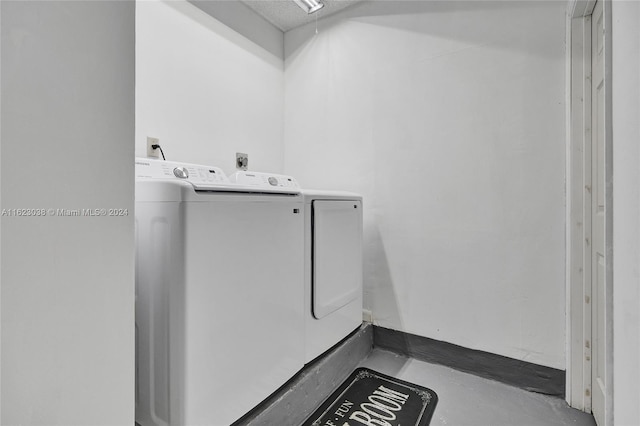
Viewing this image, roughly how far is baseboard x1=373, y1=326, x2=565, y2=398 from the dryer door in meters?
0.43

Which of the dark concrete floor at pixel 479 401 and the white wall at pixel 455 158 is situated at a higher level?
the white wall at pixel 455 158

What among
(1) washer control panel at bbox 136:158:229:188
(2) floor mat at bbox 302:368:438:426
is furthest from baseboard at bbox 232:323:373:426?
(1) washer control panel at bbox 136:158:229:188

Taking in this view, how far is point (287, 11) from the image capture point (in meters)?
2.39

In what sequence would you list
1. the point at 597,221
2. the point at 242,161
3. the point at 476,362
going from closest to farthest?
the point at 597,221
the point at 476,362
the point at 242,161

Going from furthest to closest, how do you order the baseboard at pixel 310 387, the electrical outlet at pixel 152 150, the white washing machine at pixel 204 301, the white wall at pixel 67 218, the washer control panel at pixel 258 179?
the washer control panel at pixel 258 179 < the electrical outlet at pixel 152 150 < the baseboard at pixel 310 387 < the white washing machine at pixel 204 301 < the white wall at pixel 67 218

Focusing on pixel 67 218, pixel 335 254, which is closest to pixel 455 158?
pixel 335 254

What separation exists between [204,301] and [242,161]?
4.71 feet

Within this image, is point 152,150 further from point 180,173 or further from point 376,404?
point 376,404

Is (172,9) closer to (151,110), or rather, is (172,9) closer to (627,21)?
(151,110)

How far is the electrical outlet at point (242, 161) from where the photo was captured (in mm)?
2270

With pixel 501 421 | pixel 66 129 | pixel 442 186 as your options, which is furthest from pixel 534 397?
pixel 66 129

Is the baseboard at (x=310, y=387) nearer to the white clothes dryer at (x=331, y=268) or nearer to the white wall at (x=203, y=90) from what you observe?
the white clothes dryer at (x=331, y=268)

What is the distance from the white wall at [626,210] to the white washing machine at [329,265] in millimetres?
1098

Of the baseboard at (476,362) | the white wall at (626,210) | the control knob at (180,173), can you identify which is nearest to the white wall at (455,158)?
the baseboard at (476,362)
